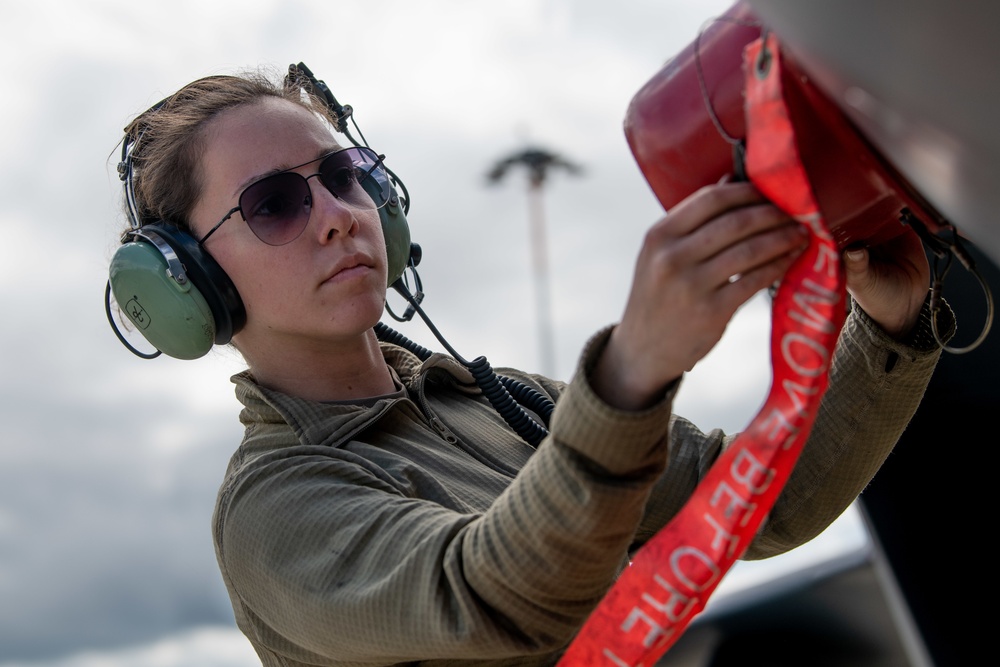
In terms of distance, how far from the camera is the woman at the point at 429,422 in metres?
1.04

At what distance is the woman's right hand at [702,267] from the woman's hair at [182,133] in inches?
47.9

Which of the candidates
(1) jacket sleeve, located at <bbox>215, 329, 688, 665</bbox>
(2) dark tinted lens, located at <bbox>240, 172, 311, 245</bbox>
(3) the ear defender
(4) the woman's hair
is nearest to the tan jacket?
(1) jacket sleeve, located at <bbox>215, 329, 688, 665</bbox>

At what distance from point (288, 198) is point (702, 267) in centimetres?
103

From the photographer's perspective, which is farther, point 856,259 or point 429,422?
point 429,422

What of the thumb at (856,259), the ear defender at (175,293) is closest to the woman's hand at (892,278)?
the thumb at (856,259)

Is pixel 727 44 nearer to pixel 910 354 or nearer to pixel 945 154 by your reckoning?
pixel 945 154

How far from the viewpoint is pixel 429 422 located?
1.86 metres

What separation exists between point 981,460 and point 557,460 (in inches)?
70.4

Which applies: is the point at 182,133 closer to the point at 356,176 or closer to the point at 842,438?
the point at 356,176

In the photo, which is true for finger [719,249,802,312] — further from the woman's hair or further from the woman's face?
the woman's hair

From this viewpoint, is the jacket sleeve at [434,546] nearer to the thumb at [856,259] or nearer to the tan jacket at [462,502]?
the tan jacket at [462,502]

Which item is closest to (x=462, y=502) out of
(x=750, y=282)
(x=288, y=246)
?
(x=288, y=246)

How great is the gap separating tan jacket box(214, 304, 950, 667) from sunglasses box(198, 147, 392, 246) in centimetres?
29

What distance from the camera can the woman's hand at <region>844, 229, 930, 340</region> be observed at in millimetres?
1398
